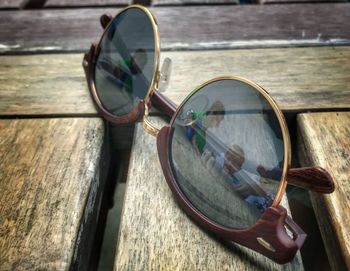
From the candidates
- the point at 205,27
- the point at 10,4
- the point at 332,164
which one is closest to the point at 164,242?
the point at 332,164

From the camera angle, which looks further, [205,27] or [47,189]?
[205,27]

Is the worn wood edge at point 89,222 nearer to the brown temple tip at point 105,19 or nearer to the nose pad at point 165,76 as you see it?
the nose pad at point 165,76

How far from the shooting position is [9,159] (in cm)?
58

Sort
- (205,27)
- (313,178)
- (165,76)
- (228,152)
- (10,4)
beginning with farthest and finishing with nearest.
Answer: (10,4) → (205,27) → (165,76) → (228,152) → (313,178)

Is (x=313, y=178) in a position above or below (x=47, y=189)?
above

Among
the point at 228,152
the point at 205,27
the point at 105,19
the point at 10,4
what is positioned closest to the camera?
the point at 228,152

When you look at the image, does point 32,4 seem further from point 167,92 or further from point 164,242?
point 164,242

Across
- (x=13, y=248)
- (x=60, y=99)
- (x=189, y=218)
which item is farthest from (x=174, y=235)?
(x=60, y=99)

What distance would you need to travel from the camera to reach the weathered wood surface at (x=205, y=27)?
81cm

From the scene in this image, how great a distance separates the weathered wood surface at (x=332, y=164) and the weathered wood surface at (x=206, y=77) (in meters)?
0.04

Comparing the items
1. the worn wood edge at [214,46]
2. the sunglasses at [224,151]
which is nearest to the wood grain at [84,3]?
the worn wood edge at [214,46]

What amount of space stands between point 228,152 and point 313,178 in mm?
130

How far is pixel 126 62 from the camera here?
698 mm

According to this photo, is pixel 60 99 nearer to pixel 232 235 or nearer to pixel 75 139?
pixel 75 139
